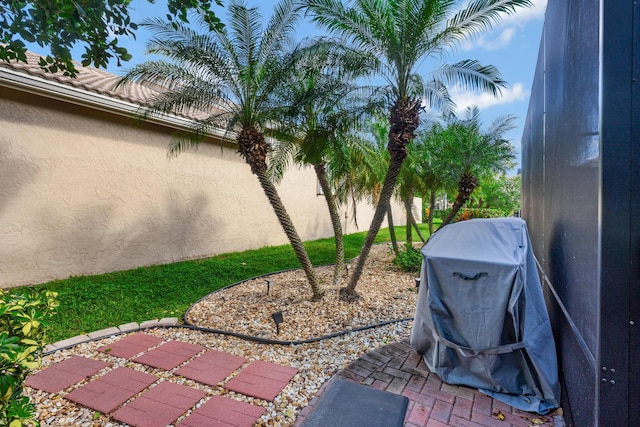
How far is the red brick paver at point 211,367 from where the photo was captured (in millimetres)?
3455

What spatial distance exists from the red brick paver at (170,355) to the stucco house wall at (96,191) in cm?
425

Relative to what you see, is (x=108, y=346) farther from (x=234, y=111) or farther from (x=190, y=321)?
(x=234, y=111)

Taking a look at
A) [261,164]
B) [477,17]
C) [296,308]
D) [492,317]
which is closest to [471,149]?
[477,17]

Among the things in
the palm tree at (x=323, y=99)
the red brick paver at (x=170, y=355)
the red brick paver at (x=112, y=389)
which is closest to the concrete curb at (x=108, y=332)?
the red brick paver at (x=170, y=355)

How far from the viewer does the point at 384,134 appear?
1112 centimetres

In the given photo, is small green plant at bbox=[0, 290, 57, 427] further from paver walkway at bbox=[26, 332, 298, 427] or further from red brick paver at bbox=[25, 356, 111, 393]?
red brick paver at bbox=[25, 356, 111, 393]

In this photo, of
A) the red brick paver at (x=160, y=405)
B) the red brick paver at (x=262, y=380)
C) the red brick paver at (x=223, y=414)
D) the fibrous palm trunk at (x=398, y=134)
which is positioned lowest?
the red brick paver at (x=262, y=380)

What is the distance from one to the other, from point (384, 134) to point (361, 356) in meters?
8.77

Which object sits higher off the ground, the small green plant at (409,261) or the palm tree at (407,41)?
the palm tree at (407,41)


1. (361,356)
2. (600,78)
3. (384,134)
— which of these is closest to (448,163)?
(384,134)

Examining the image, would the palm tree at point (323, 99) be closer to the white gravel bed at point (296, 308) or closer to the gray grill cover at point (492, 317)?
the white gravel bed at point (296, 308)

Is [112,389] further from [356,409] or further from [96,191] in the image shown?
[96,191]

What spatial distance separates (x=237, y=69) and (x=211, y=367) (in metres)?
5.04

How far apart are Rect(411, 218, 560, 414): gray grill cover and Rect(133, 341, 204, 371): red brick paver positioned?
9.85 ft
